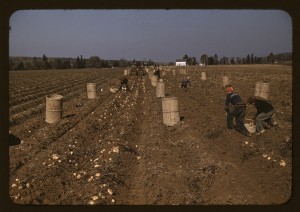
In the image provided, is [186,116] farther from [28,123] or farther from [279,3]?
[279,3]

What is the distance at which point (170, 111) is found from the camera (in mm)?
11727

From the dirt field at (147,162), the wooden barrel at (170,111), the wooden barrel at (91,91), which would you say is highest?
the wooden barrel at (91,91)

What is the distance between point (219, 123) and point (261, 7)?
649 cm

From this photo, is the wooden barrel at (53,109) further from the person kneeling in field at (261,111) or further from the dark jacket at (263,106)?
the dark jacket at (263,106)

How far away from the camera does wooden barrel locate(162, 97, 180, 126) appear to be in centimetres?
1163

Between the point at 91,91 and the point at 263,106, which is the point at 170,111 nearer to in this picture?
the point at 263,106

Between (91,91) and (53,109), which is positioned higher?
(91,91)

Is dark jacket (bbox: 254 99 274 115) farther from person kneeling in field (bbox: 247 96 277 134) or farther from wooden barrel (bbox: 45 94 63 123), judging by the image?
wooden barrel (bbox: 45 94 63 123)

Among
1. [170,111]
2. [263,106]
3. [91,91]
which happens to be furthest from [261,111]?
[91,91]

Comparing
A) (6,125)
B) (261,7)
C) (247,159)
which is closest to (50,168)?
(6,125)

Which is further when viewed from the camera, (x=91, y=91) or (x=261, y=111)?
(x=91, y=91)

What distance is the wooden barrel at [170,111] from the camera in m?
11.6

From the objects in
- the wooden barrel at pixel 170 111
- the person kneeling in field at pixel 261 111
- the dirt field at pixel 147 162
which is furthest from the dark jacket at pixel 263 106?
the wooden barrel at pixel 170 111

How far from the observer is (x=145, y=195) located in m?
6.86
